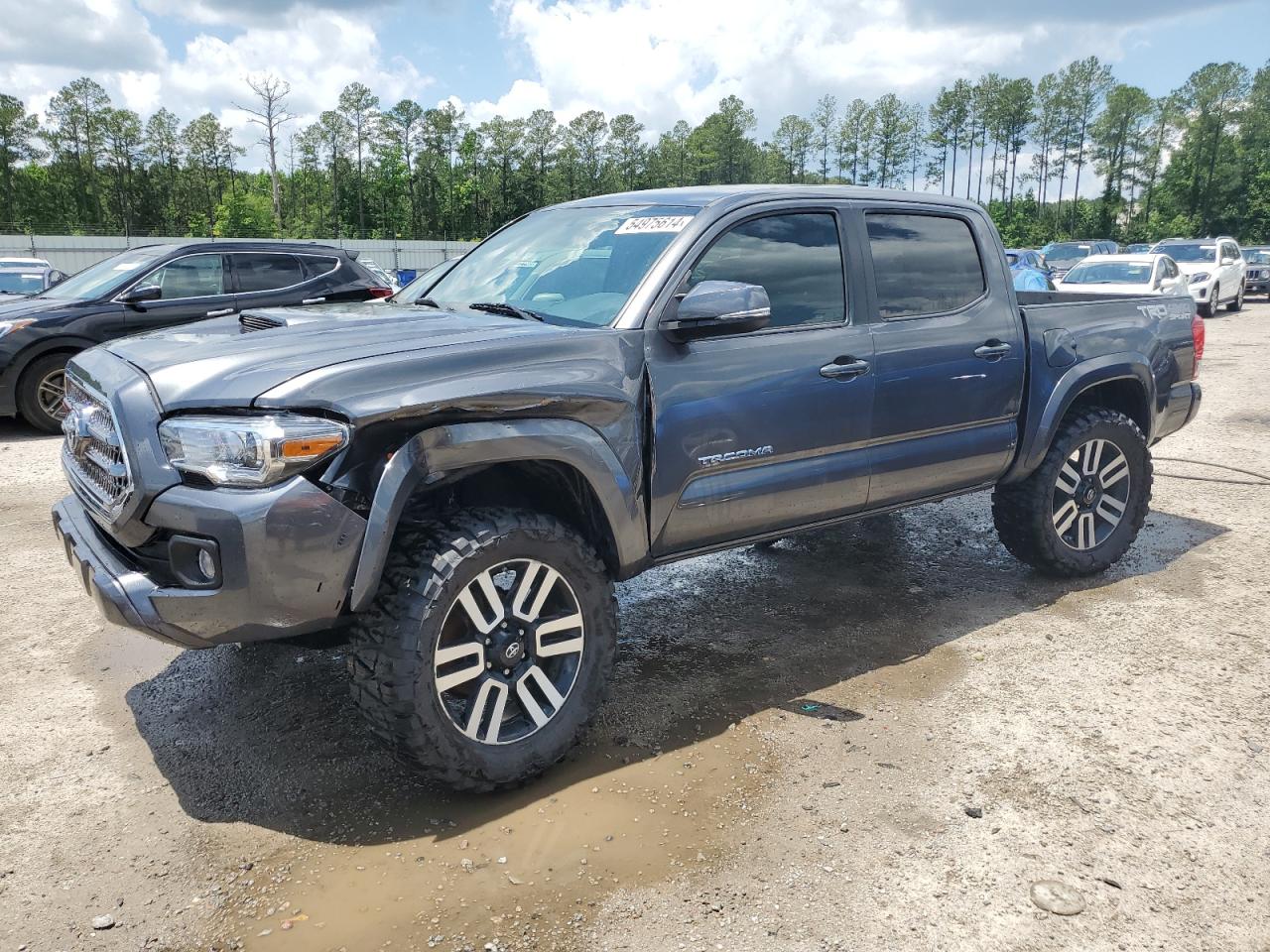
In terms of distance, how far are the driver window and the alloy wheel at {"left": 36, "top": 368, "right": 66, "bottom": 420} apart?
1199 millimetres

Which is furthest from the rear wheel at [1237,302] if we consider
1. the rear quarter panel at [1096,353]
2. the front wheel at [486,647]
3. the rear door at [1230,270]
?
the front wheel at [486,647]

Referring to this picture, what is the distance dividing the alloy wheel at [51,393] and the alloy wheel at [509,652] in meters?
7.58

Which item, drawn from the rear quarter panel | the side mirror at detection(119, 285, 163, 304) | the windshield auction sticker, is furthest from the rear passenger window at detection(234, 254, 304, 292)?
the rear quarter panel

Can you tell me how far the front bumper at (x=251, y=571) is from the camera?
2.60 m

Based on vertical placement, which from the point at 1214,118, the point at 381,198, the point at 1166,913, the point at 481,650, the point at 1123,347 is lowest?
the point at 1166,913

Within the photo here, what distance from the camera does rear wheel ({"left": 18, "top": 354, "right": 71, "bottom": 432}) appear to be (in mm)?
8820

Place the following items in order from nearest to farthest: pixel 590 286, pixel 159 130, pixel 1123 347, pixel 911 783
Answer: pixel 911 783
pixel 590 286
pixel 1123 347
pixel 159 130

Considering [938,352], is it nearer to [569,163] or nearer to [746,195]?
[746,195]

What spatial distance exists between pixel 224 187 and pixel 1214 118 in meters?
81.9

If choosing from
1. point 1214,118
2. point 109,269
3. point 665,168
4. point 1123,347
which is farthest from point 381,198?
point 1123,347

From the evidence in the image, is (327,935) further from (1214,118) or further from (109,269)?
(1214,118)

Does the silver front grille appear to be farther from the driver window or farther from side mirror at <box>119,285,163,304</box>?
the driver window

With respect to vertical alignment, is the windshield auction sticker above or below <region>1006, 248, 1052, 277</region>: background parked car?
above

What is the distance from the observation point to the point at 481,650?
2996mm
